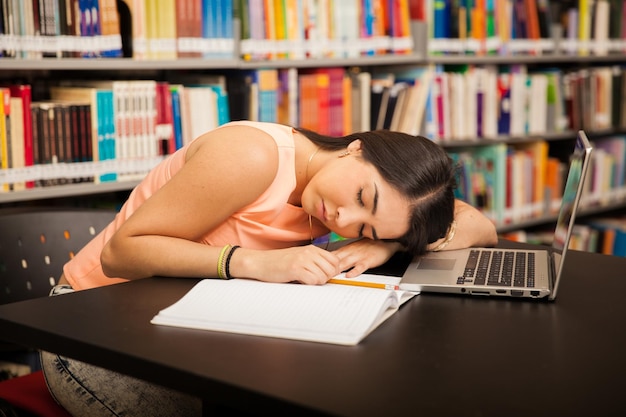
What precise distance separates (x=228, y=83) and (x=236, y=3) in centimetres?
28

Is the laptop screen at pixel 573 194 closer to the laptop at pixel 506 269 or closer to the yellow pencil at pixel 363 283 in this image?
the laptop at pixel 506 269

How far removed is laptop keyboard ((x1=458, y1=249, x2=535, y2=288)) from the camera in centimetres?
136

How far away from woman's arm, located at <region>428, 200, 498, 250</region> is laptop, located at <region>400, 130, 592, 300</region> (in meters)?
0.05

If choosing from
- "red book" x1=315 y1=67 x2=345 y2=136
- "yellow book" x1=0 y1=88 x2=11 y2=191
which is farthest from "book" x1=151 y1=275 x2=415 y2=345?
"red book" x1=315 y1=67 x2=345 y2=136

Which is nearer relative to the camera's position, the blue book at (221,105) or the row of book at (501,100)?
the blue book at (221,105)

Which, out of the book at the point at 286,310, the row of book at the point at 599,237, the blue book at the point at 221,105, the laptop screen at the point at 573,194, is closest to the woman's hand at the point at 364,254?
the book at the point at 286,310

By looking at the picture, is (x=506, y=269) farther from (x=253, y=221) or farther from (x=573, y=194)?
(x=253, y=221)

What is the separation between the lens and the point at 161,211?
145cm

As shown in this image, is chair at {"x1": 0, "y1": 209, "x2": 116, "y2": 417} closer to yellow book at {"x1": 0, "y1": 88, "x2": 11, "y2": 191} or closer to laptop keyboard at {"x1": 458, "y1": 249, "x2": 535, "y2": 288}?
yellow book at {"x1": 0, "y1": 88, "x2": 11, "y2": 191}

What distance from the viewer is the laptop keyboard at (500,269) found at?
1355mm

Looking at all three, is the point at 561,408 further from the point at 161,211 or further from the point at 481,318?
the point at 161,211

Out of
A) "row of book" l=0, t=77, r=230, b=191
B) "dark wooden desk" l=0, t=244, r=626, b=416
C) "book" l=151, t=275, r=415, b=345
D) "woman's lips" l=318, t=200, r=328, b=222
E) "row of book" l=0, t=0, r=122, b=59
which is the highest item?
"row of book" l=0, t=0, r=122, b=59

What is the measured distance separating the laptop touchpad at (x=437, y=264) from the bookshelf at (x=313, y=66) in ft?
4.16

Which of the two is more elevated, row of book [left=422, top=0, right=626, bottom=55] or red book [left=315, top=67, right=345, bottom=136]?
row of book [left=422, top=0, right=626, bottom=55]
